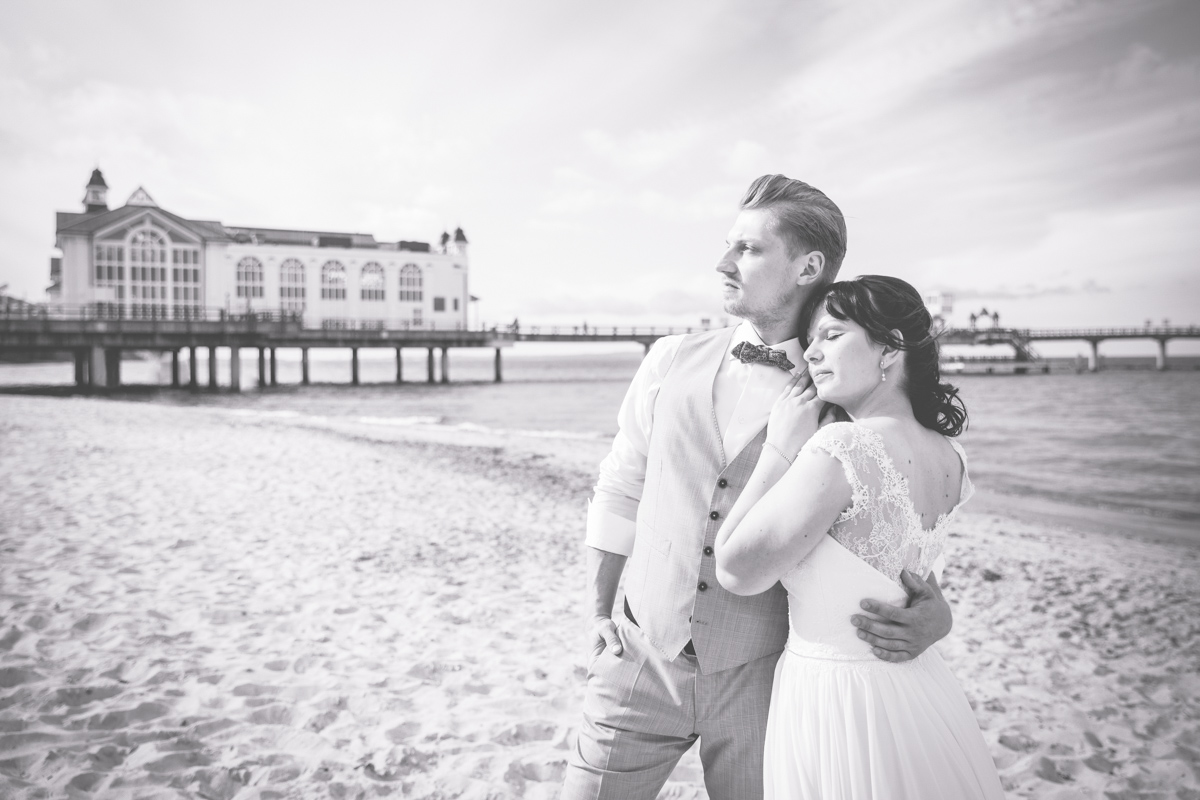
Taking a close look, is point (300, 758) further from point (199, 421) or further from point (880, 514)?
point (199, 421)

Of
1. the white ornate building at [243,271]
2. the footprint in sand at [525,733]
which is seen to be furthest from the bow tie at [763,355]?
the white ornate building at [243,271]

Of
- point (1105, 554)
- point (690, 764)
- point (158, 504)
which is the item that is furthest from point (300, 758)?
point (1105, 554)

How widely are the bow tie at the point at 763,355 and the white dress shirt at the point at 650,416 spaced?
0.07ft

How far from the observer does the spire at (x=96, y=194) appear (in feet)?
156

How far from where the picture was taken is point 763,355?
5.80ft

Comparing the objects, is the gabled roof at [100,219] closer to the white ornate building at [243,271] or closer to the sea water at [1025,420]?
the white ornate building at [243,271]

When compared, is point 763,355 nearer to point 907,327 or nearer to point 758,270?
point 758,270

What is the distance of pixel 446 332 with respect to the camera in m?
45.2

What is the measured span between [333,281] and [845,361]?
167ft

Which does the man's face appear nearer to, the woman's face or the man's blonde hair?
the man's blonde hair

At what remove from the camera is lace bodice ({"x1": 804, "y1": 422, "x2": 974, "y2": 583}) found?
4.76 feet

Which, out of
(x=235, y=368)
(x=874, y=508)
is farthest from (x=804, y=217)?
(x=235, y=368)

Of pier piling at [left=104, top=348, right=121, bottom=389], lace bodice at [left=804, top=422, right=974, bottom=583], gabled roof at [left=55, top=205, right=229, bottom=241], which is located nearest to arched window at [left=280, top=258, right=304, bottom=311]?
gabled roof at [left=55, top=205, right=229, bottom=241]

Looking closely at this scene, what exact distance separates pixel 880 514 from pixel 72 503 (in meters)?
8.85
